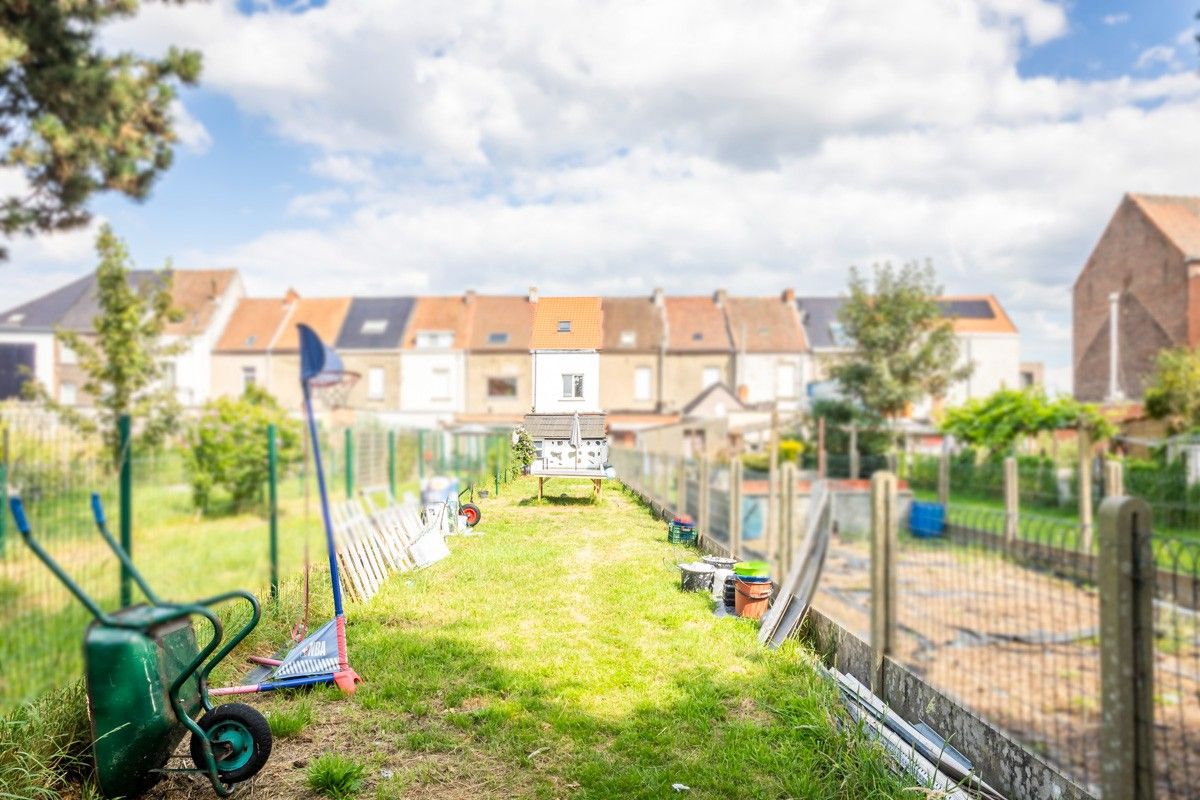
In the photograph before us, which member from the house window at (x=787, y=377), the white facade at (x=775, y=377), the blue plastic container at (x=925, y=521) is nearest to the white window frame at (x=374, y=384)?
the blue plastic container at (x=925, y=521)

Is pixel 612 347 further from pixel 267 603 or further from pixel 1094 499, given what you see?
pixel 1094 499

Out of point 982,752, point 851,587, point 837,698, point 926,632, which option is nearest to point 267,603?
point 837,698

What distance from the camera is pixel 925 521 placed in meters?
10.6

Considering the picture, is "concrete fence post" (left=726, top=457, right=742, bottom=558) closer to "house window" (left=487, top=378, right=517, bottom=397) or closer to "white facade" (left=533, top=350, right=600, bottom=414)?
"house window" (left=487, top=378, right=517, bottom=397)

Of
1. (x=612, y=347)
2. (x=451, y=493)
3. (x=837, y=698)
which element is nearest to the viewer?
(x=451, y=493)

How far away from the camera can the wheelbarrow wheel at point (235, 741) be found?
3.07 m

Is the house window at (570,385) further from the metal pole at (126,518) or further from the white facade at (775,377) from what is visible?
the white facade at (775,377)

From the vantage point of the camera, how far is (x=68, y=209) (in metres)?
2.59

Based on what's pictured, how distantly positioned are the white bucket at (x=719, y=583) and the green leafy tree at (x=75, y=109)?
11.4ft

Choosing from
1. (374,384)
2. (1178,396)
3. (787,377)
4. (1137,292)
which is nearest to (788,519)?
(374,384)

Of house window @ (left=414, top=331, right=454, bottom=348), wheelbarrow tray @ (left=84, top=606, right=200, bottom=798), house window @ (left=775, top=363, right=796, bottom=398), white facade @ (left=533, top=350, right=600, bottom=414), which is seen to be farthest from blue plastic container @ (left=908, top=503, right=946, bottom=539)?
house window @ (left=775, top=363, right=796, bottom=398)

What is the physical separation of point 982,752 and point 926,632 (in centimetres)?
763

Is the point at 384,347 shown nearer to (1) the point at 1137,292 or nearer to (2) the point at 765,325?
(2) the point at 765,325

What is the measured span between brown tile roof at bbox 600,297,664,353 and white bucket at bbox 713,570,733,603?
1500 millimetres
